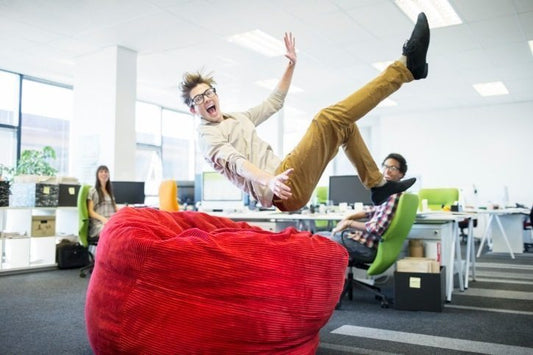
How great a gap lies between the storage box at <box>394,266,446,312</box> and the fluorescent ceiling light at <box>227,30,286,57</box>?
13.0ft

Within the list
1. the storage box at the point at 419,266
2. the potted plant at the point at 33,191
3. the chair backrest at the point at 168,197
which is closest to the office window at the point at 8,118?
the potted plant at the point at 33,191

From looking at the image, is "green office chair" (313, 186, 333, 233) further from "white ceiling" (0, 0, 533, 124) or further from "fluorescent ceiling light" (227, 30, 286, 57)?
"fluorescent ceiling light" (227, 30, 286, 57)

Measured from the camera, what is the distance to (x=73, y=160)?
7.39 metres

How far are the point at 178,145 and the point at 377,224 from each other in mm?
8652

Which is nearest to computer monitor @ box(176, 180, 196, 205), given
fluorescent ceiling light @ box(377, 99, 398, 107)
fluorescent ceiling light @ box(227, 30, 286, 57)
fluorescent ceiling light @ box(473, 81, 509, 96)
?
fluorescent ceiling light @ box(227, 30, 286, 57)

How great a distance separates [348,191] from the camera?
17.4 feet

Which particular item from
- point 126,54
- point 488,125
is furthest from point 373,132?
point 126,54

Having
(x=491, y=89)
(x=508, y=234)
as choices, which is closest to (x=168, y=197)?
(x=508, y=234)

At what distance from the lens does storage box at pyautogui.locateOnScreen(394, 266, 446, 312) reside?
3.57m

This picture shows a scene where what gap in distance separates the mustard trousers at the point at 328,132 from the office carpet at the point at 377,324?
96cm

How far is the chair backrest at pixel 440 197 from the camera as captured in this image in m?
6.70

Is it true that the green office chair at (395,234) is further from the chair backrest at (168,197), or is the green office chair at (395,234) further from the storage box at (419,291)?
the chair backrest at (168,197)

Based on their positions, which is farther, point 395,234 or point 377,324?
point 395,234

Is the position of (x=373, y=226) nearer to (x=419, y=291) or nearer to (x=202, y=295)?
(x=419, y=291)
